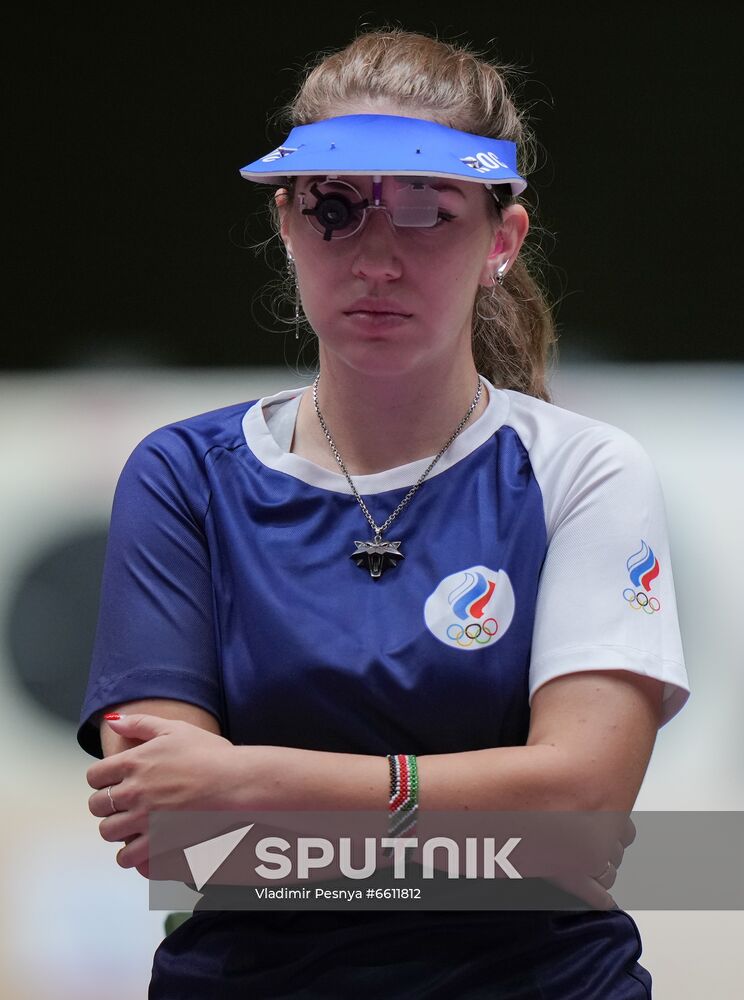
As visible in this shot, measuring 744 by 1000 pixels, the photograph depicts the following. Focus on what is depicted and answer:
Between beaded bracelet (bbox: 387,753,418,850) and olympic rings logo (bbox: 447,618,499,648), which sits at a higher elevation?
olympic rings logo (bbox: 447,618,499,648)

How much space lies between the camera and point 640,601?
1455 mm

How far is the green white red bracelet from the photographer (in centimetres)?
133

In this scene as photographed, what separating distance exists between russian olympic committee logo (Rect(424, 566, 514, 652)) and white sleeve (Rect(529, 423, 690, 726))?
4 cm

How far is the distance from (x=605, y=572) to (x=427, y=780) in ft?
1.01

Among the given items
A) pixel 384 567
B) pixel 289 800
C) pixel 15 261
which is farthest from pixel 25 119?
pixel 289 800

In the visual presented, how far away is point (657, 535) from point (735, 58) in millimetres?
1594

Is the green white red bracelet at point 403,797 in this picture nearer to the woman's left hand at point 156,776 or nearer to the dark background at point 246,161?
the woman's left hand at point 156,776

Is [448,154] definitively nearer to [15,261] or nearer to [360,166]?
[360,166]

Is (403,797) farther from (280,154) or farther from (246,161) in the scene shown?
(246,161)

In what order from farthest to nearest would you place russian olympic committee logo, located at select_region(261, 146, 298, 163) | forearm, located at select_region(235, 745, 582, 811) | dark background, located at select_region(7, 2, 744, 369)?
1. dark background, located at select_region(7, 2, 744, 369)
2. russian olympic committee logo, located at select_region(261, 146, 298, 163)
3. forearm, located at select_region(235, 745, 582, 811)

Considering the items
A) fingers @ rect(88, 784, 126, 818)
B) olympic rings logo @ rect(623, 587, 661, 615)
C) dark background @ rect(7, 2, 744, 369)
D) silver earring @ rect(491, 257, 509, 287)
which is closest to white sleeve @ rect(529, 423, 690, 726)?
olympic rings logo @ rect(623, 587, 661, 615)

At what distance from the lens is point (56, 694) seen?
2799 mm

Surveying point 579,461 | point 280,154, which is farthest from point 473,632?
point 280,154

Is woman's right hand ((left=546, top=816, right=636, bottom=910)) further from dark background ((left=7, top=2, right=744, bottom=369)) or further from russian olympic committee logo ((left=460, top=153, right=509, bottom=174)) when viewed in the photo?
dark background ((left=7, top=2, right=744, bottom=369))
